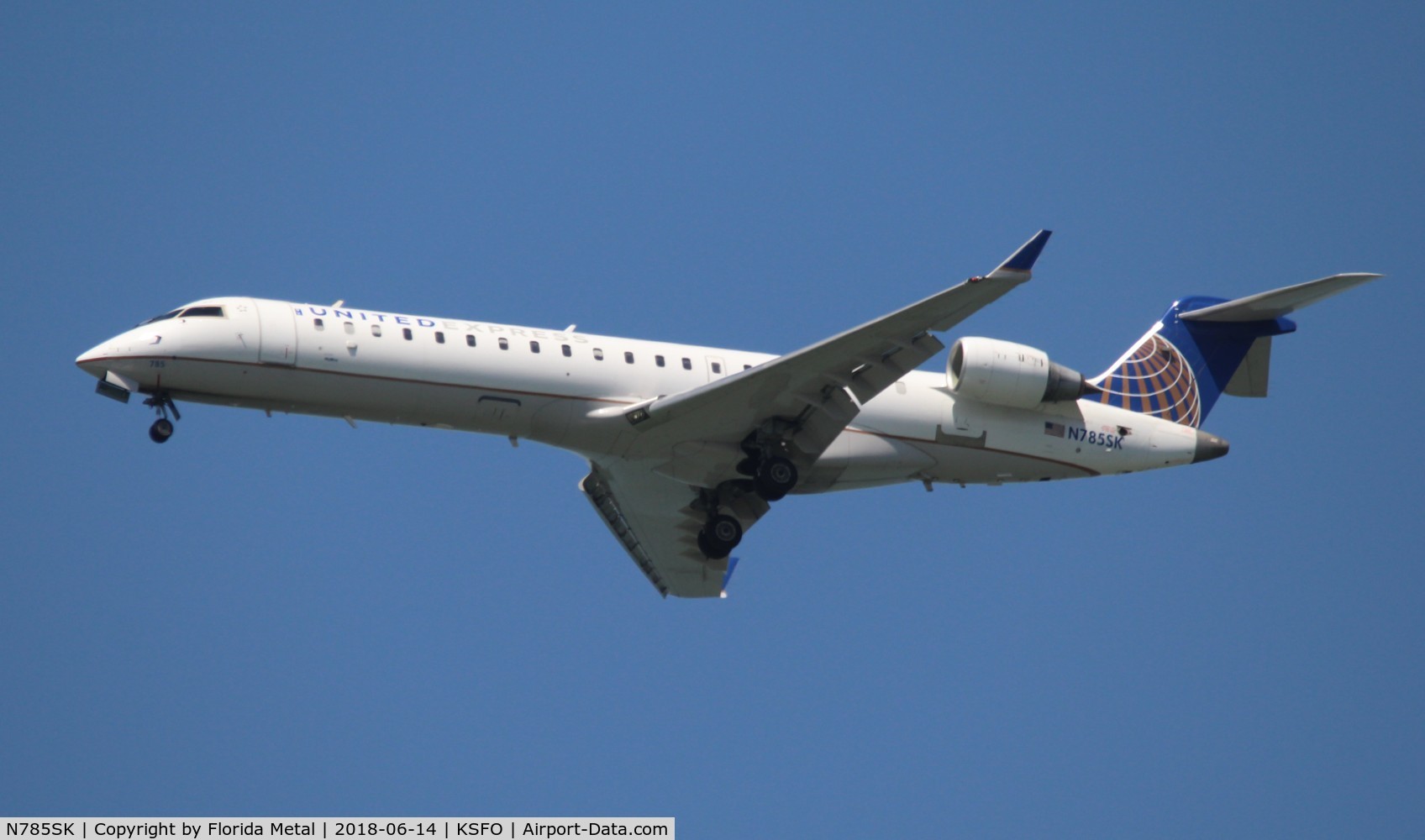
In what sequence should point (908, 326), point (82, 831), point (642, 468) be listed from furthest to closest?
point (642, 468) → point (908, 326) → point (82, 831)

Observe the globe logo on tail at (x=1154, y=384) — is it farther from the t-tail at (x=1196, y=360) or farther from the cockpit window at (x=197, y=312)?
the cockpit window at (x=197, y=312)

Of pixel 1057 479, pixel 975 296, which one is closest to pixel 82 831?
pixel 975 296

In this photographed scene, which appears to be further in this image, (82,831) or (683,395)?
(683,395)

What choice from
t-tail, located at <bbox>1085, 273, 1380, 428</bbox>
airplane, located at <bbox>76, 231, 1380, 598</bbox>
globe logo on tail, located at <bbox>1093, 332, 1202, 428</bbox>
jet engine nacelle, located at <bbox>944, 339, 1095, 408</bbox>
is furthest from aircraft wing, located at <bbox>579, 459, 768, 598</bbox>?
t-tail, located at <bbox>1085, 273, 1380, 428</bbox>

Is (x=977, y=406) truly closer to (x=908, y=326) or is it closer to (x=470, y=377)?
(x=908, y=326)

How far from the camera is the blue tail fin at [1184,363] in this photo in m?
→ 26.1

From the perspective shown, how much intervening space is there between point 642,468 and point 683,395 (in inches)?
82.2

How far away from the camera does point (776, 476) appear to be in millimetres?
23109

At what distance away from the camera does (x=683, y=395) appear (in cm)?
2211

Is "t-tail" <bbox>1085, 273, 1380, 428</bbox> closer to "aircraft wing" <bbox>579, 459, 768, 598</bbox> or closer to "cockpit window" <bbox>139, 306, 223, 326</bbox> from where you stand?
"aircraft wing" <bbox>579, 459, 768, 598</bbox>

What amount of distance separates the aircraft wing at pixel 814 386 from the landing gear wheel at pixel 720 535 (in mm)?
1801

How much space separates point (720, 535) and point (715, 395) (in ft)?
10.7

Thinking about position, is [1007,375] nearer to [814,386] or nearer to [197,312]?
[814,386]

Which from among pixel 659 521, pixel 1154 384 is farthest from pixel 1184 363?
pixel 659 521
